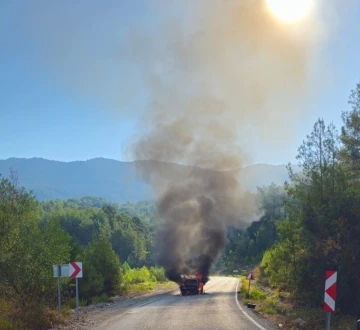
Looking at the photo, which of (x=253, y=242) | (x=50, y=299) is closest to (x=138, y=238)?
(x=253, y=242)

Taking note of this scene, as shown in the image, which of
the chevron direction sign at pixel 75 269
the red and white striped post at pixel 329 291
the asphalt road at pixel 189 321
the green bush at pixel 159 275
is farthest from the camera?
the green bush at pixel 159 275

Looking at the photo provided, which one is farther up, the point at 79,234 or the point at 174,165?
the point at 174,165

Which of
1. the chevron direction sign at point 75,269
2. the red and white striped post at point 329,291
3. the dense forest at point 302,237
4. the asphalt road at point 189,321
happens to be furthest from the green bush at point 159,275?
the red and white striped post at point 329,291

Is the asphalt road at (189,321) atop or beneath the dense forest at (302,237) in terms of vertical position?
beneath

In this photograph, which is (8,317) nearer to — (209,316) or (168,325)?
(168,325)

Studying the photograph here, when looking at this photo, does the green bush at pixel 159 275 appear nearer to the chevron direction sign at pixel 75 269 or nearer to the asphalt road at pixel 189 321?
the asphalt road at pixel 189 321

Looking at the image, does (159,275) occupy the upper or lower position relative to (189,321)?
lower

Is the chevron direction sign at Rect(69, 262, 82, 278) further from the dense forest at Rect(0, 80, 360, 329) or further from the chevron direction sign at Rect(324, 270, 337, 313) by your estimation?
the chevron direction sign at Rect(324, 270, 337, 313)

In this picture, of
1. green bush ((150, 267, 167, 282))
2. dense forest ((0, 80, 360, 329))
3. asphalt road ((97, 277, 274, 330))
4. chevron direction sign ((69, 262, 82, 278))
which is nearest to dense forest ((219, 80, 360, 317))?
dense forest ((0, 80, 360, 329))

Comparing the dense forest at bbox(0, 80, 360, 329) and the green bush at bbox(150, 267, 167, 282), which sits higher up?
the dense forest at bbox(0, 80, 360, 329)

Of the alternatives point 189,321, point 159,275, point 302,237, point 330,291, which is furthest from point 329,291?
point 159,275

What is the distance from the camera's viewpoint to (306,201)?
19.0m

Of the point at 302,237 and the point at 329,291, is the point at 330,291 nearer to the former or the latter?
the point at 329,291

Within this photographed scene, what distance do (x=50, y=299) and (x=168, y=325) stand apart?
24.0 feet
